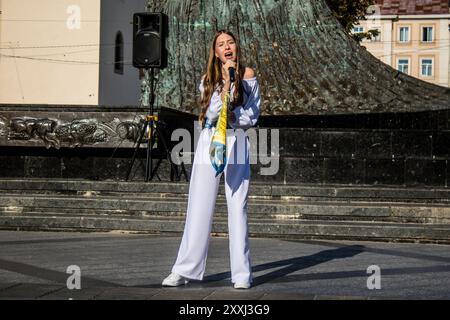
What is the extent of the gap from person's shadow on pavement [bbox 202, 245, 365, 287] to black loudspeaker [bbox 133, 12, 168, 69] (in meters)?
4.55

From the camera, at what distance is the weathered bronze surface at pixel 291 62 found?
1650 centimetres

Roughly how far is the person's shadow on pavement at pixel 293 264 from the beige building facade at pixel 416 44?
5950 centimetres

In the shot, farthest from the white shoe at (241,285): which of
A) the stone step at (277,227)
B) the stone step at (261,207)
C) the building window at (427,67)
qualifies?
the building window at (427,67)

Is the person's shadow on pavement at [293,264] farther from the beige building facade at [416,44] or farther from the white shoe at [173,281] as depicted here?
the beige building facade at [416,44]

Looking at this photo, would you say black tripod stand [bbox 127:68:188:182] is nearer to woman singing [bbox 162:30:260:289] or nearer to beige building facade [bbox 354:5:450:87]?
woman singing [bbox 162:30:260:289]

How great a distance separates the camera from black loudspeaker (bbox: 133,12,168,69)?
40.2 feet

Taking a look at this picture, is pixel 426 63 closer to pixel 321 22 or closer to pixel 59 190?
pixel 321 22

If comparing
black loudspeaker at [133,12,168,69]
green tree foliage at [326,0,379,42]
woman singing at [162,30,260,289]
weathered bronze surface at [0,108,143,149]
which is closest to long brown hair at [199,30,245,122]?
woman singing at [162,30,260,289]

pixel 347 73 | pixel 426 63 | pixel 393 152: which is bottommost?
pixel 393 152

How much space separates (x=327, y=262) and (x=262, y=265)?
614 millimetres

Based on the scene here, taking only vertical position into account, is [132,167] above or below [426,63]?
below

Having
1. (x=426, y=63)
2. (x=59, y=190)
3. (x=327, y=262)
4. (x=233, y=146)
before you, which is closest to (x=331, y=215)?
(x=327, y=262)

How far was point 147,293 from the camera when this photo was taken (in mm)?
5332

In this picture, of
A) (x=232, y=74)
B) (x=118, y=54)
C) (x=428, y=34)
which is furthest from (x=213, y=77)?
(x=428, y=34)
